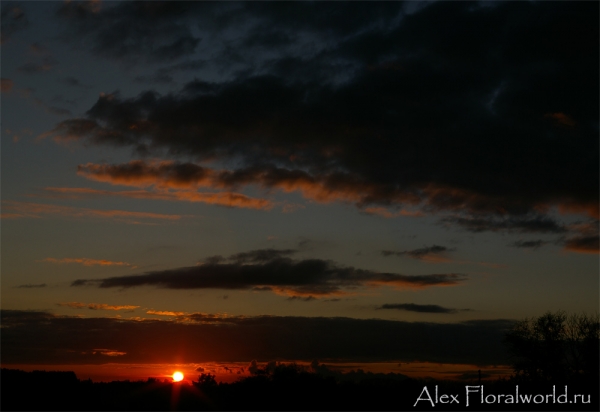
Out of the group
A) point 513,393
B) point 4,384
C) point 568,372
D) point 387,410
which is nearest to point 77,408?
point 4,384

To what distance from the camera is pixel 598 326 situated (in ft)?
251

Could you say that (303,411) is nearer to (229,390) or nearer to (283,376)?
(229,390)

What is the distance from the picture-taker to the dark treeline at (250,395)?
40875 mm

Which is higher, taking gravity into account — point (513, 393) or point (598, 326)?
point (598, 326)

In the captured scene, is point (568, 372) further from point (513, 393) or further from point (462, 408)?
point (462, 408)

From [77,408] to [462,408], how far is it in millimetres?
25813

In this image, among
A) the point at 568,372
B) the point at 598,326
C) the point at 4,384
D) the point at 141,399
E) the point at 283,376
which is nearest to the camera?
the point at 4,384

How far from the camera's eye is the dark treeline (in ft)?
134

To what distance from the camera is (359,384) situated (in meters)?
52.2

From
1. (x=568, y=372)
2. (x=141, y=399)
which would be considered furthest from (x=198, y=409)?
(x=568, y=372)

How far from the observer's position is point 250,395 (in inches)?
1935

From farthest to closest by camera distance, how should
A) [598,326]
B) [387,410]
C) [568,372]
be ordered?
[598,326]
[568,372]
[387,410]

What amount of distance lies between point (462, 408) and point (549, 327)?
40.3 metres

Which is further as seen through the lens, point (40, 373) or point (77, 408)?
point (40, 373)
